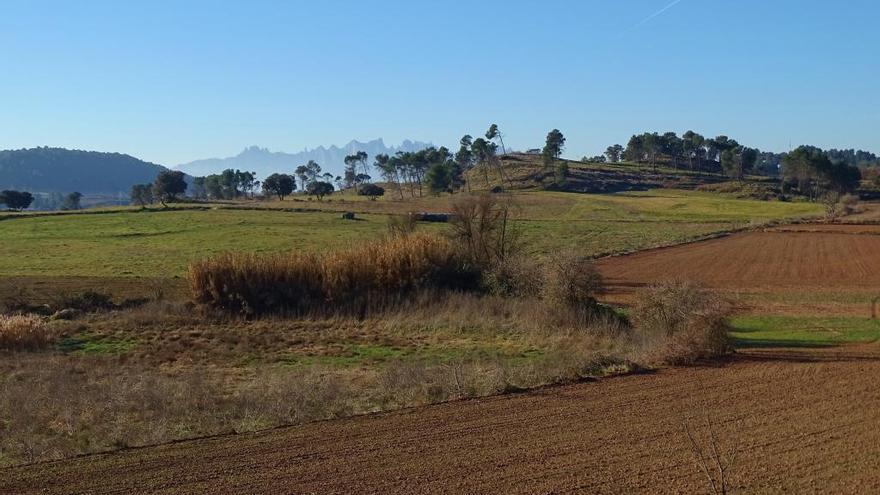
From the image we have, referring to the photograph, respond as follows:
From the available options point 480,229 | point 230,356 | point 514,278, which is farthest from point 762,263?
point 230,356

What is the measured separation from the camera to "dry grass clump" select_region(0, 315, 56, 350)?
27.9m

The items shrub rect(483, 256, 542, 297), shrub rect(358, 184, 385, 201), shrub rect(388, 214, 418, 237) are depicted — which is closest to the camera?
shrub rect(483, 256, 542, 297)

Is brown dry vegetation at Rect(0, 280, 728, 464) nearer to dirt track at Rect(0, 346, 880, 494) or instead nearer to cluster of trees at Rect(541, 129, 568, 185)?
dirt track at Rect(0, 346, 880, 494)

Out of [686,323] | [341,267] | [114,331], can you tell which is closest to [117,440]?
[686,323]

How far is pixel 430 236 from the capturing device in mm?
39531

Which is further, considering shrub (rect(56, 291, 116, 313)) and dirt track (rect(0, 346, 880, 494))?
shrub (rect(56, 291, 116, 313))

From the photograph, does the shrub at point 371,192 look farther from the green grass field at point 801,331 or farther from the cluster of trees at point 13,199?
the green grass field at point 801,331

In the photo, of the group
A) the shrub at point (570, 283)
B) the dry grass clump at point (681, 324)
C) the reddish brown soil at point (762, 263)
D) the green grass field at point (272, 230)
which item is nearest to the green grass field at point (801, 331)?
the dry grass clump at point (681, 324)

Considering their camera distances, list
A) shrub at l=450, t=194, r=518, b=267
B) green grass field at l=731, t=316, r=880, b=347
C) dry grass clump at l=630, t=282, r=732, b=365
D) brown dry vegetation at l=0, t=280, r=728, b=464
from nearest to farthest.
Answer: brown dry vegetation at l=0, t=280, r=728, b=464 < dry grass clump at l=630, t=282, r=732, b=365 < green grass field at l=731, t=316, r=880, b=347 < shrub at l=450, t=194, r=518, b=267

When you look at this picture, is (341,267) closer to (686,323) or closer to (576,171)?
(686,323)

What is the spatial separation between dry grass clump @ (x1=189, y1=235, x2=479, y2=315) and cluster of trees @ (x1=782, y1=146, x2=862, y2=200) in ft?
398

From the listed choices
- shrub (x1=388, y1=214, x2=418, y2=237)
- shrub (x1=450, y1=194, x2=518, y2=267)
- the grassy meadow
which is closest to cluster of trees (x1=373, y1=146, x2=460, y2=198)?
the grassy meadow

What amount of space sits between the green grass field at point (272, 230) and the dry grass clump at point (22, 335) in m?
19.2

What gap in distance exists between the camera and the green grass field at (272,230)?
57.7 meters
